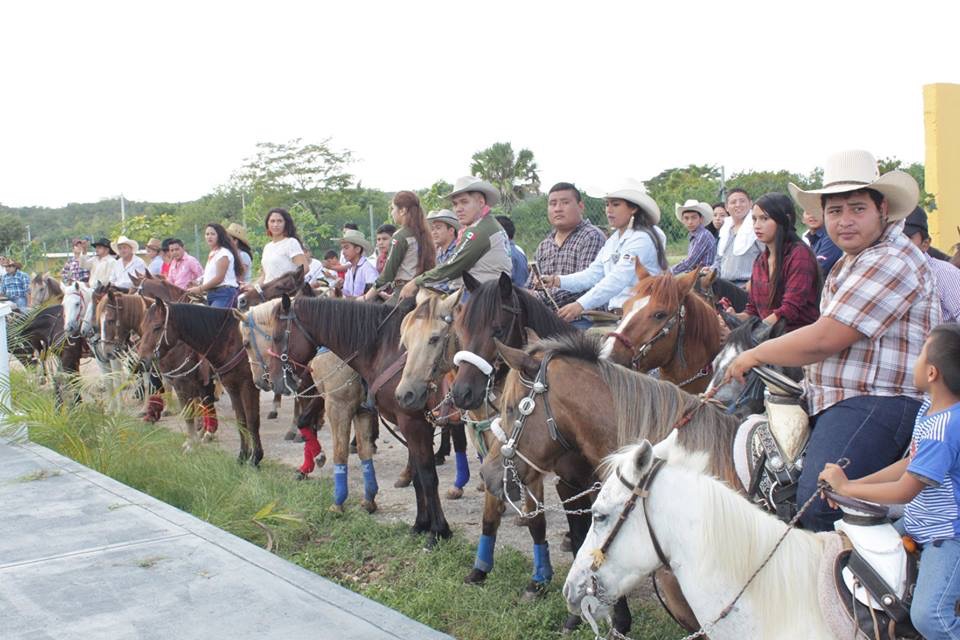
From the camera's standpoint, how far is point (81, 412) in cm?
834

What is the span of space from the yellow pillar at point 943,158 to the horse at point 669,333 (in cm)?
812

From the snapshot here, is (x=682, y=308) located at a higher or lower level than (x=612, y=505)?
higher

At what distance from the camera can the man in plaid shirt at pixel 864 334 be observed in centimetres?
296

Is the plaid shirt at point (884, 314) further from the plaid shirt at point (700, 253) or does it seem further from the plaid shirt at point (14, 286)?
the plaid shirt at point (14, 286)

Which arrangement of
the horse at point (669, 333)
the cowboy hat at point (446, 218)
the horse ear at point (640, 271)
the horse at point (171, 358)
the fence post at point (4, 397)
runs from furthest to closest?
the horse at point (171, 358), the fence post at point (4, 397), the cowboy hat at point (446, 218), the horse ear at point (640, 271), the horse at point (669, 333)

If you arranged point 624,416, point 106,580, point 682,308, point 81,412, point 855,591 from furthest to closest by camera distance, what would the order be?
point 81,412 < point 682,308 < point 106,580 < point 624,416 < point 855,591

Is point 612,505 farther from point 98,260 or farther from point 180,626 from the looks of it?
point 98,260

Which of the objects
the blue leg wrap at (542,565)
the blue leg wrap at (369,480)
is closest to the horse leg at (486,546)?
the blue leg wrap at (542,565)

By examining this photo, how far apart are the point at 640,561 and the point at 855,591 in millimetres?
670

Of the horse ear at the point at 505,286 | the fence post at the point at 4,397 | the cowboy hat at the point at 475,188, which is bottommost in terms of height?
the fence post at the point at 4,397

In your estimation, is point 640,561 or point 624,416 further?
point 624,416

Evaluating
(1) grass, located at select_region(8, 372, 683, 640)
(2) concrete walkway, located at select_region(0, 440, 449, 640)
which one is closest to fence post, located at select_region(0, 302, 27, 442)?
(1) grass, located at select_region(8, 372, 683, 640)

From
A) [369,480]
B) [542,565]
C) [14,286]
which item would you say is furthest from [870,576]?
[14,286]

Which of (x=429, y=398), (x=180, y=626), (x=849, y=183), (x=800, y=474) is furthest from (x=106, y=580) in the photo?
(x=849, y=183)
